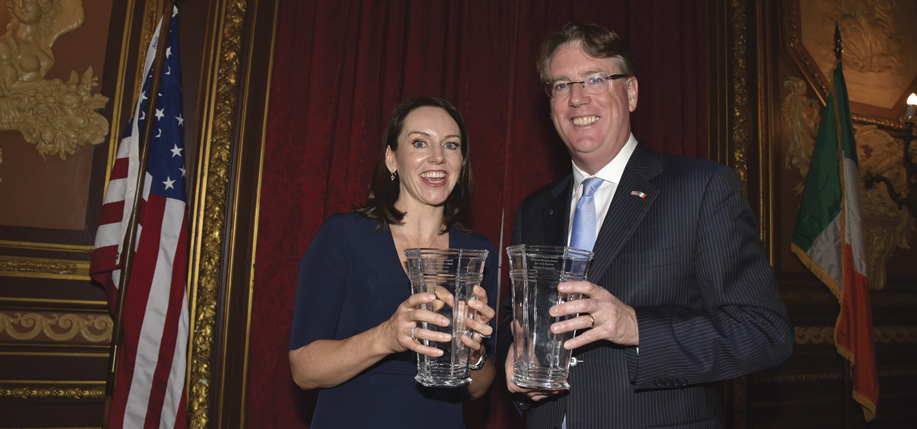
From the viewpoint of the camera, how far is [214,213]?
3088 mm

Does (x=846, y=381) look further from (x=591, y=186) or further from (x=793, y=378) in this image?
(x=591, y=186)

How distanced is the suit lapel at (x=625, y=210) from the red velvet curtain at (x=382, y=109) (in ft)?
6.44

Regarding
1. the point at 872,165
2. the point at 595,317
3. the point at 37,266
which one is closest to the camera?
the point at 595,317

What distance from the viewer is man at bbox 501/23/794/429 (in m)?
1.28

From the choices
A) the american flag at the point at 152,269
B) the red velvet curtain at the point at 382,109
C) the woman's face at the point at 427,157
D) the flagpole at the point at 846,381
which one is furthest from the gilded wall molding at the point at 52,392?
the flagpole at the point at 846,381

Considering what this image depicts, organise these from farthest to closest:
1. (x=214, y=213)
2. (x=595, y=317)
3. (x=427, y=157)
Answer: (x=214, y=213), (x=427, y=157), (x=595, y=317)

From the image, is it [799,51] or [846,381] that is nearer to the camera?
[846,381]

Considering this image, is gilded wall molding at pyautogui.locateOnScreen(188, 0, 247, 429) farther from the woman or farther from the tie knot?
the tie knot

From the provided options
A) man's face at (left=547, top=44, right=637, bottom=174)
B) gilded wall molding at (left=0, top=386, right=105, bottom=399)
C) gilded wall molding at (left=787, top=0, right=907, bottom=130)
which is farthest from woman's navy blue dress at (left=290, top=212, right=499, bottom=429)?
gilded wall molding at (left=787, top=0, right=907, bottom=130)

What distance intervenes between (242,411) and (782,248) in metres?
4.28

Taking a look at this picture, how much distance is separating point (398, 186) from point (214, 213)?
1576 millimetres

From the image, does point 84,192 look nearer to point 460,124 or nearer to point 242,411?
point 242,411

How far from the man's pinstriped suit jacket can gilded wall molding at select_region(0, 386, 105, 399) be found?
2493 mm

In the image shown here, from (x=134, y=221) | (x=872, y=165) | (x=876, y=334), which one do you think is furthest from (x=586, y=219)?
(x=872, y=165)
